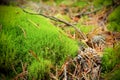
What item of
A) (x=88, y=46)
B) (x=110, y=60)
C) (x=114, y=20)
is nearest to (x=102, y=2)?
(x=114, y=20)

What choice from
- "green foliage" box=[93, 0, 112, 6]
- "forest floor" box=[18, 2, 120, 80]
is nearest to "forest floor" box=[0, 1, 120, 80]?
"forest floor" box=[18, 2, 120, 80]

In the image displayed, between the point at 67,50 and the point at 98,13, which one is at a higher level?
the point at 98,13

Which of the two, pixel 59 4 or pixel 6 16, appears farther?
pixel 59 4

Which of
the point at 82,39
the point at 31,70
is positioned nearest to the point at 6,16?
the point at 31,70

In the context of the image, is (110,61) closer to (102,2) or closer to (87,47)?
(87,47)

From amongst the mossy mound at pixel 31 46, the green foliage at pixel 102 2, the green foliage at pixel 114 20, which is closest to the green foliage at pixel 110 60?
the mossy mound at pixel 31 46

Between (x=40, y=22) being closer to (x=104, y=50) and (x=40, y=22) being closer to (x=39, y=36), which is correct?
(x=39, y=36)

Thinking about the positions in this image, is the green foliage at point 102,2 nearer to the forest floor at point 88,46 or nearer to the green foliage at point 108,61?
the forest floor at point 88,46
